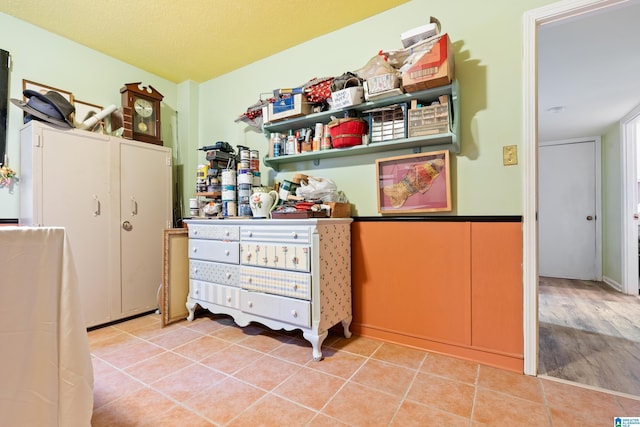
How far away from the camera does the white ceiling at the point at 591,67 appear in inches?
81.6

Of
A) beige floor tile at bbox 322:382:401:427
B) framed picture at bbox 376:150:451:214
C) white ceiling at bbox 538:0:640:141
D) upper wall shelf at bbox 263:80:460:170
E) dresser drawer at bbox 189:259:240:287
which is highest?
white ceiling at bbox 538:0:640:141

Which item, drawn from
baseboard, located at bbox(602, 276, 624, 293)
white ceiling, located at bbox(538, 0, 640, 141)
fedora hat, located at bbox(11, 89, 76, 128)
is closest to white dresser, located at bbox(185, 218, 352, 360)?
fedora hat, located at bbox(11, 89, 76, 128)

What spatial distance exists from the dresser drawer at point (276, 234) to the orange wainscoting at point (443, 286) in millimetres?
522

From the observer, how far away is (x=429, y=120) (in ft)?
6.03

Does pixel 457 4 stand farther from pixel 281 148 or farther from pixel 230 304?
pixel 230 304

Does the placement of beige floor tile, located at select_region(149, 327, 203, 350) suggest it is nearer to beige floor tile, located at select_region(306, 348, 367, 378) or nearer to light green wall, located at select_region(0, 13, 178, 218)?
beige floor tile, located at select_region(306, 348, 367, 378)

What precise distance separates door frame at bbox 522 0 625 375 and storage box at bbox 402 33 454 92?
0.43 metres

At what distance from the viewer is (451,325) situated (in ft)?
6.25

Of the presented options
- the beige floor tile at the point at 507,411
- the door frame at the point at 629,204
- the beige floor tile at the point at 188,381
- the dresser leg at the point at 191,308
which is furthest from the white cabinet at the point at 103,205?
the door frame at the point at 629,204

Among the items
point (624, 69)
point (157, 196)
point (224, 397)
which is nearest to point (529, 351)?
point (224, 397)

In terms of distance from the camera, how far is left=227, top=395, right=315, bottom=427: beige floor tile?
4.30ft

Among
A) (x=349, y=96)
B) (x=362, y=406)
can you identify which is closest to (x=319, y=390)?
(x=362, y=406)

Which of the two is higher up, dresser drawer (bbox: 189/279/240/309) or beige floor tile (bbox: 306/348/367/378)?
dresser drawer (bbox: 189/279/240/309)

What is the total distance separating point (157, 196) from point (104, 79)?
1.18m
